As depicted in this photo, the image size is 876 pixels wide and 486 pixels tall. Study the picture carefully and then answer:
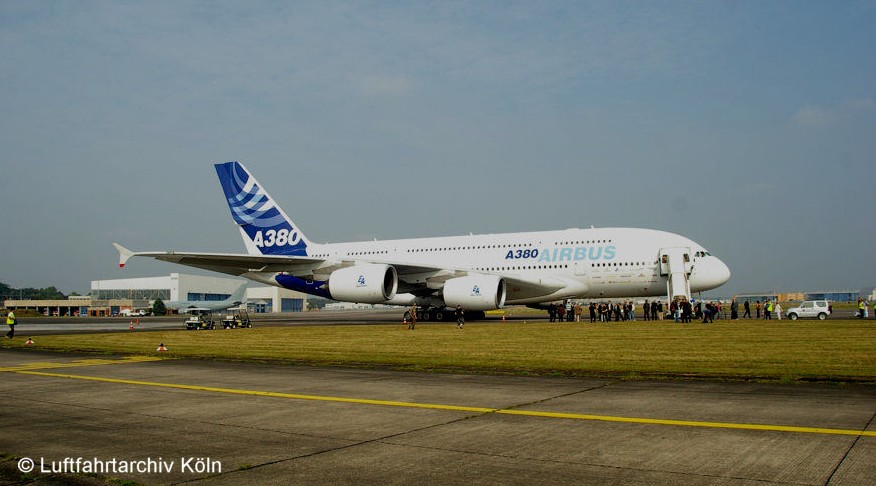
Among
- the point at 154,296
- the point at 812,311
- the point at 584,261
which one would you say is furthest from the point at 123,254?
→ the point at 154,296

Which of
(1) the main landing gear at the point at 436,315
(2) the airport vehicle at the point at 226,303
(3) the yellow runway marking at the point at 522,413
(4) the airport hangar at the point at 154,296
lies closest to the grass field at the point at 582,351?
(3) the yellow runway marking at the point at 522,413

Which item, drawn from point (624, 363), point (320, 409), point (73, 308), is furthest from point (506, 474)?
point (73, 308)

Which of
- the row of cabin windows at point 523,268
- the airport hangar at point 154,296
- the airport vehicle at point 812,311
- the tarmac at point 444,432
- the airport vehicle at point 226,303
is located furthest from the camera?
the airport hangar at point 154,296

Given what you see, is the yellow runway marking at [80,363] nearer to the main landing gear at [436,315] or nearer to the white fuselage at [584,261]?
the white fuselage at [584,261]

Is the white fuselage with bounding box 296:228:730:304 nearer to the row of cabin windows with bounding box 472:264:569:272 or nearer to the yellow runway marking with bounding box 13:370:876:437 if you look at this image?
the row of cabin windows with bounding box 472:264:569:272

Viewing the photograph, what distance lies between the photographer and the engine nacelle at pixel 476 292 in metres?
32.8

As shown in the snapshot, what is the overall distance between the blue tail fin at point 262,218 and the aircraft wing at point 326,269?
4701mm

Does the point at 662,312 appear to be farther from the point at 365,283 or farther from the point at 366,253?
the point at 366,253

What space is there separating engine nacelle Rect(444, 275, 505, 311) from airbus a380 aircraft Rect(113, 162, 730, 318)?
0.05 metres

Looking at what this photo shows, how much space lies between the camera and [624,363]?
14234mm

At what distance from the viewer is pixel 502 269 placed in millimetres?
36469

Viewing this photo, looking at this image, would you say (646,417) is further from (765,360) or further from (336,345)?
(336,345)

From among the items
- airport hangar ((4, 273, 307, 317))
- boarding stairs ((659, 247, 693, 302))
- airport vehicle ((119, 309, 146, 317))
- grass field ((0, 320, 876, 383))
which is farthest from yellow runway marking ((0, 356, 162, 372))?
airport hangar ((4, 273, 307, 317))

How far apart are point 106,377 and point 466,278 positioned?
72.7ft
